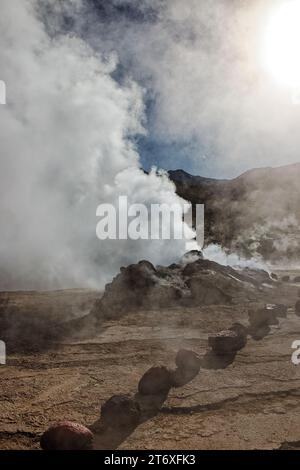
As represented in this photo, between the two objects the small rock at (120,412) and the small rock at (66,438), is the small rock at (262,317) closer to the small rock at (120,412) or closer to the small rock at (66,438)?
the small rock at (120,412)

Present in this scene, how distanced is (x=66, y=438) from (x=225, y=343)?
4892 mm

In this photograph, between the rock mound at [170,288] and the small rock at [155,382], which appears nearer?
the small rock at [155,382]

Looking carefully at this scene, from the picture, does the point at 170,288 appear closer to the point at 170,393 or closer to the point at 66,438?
the point at 170,393

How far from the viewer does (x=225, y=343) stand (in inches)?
355

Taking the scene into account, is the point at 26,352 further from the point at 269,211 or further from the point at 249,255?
the point at 269,211

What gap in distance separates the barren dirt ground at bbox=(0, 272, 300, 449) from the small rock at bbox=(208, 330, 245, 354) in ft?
0.75

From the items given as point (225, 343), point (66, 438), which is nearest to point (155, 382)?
point (66, 438)

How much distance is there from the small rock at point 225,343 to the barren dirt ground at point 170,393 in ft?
0.75

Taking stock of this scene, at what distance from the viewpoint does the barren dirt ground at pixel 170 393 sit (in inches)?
219

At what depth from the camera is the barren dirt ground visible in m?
5.55

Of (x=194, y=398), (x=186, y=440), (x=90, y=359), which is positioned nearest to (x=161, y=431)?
(x=186, y=440)

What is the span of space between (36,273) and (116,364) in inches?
590

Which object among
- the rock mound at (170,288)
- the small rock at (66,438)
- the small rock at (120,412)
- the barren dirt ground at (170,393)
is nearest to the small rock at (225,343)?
the barren dirt ground at (170,393)
